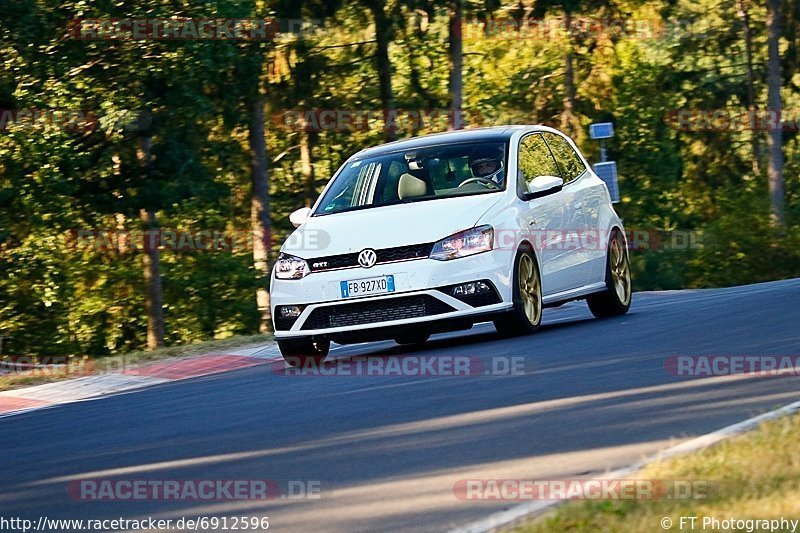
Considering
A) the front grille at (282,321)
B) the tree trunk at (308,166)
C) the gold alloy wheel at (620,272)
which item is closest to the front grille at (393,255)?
the front grille at (282,321)

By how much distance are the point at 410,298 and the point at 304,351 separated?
128 cm

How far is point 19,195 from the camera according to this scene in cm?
3198

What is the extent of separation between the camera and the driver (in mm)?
13695

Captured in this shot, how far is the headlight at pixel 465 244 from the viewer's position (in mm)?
12578

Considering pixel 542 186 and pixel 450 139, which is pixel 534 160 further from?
pixel 450 139

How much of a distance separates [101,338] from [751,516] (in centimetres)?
4480

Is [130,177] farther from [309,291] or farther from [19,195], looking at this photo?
[309,291]

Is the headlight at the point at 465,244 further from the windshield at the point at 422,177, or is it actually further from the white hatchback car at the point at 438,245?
the windshield at the point at 422,177

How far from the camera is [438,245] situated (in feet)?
41.3

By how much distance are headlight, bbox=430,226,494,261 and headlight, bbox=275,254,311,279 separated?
1098 millimetres

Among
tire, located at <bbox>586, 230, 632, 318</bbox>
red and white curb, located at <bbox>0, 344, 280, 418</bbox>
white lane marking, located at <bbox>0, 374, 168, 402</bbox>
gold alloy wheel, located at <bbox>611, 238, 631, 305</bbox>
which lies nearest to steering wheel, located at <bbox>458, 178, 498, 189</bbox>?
tire, located at <bbox>586, 230, 632, 318</bbox>

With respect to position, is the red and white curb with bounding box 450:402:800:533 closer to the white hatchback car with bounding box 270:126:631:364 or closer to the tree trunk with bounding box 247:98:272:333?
the white hatchback car with bounding box 270:126:631:364

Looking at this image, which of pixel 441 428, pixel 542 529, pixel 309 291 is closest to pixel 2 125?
pixel 309 291

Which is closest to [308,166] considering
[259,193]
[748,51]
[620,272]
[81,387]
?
[259,193]
